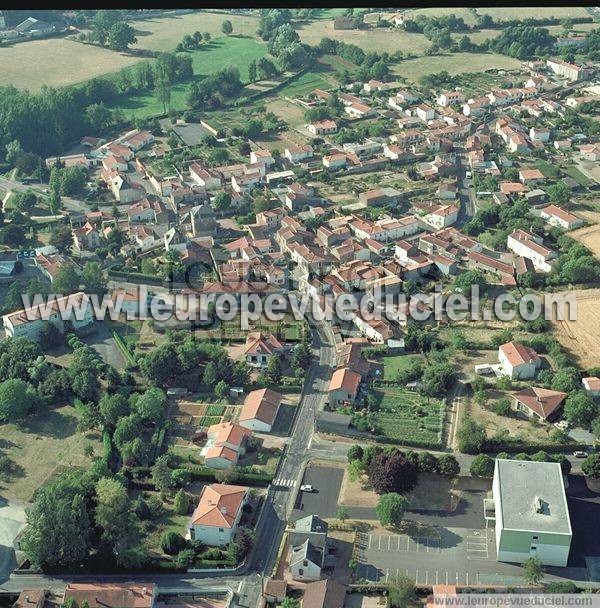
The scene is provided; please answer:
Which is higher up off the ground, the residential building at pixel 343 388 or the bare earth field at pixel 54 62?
the bare earth field at pixel 54 62

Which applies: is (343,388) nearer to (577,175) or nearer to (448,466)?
(448,466)

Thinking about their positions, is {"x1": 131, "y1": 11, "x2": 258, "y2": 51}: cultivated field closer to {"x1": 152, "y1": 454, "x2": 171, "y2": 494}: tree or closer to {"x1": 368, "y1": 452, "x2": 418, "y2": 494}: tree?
{"x1": 152, "y1": 454, "x2": 171, "y2": 494}: tree

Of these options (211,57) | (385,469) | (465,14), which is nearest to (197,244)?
(385,469)

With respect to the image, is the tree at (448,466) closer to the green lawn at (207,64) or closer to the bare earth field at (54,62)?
the green lawn at (207,64)

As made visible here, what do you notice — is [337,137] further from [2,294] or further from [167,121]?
[2,294]

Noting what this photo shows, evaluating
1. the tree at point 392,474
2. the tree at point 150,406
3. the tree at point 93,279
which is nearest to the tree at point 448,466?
the tree at point 392,474

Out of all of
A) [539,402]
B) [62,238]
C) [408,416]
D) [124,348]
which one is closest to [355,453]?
[408,416]
